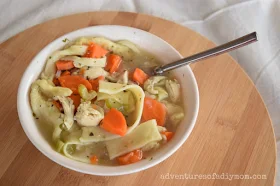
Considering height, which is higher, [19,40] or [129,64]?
[129,64]

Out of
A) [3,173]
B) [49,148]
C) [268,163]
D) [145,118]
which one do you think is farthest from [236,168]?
[3,173]

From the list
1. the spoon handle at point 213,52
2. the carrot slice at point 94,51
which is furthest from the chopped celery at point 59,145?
the spoon handle at point 213,52

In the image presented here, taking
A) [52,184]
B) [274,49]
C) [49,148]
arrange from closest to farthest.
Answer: [49,148]
[52,184]
[274,49]

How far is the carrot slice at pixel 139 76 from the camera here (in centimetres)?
170

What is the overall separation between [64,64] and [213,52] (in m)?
0.66

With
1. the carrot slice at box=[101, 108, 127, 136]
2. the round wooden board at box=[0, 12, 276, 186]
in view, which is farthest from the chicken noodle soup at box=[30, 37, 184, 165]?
the round wooden board at box=[0, 12, 276, 186]

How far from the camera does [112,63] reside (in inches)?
68.2

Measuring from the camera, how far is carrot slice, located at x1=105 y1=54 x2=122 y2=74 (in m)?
1.73

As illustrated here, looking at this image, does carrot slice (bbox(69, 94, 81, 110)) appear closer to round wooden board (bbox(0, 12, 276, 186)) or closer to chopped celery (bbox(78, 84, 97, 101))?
chopped celery (bbox(78, 84, 97, 101))

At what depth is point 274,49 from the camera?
2.46 meters

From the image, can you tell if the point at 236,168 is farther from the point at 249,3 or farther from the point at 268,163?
the point at 249,3

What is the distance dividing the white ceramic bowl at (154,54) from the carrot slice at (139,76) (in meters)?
0.14

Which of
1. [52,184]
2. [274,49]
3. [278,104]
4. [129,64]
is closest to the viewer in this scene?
[52,184]

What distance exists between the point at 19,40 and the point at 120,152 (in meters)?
0.91
